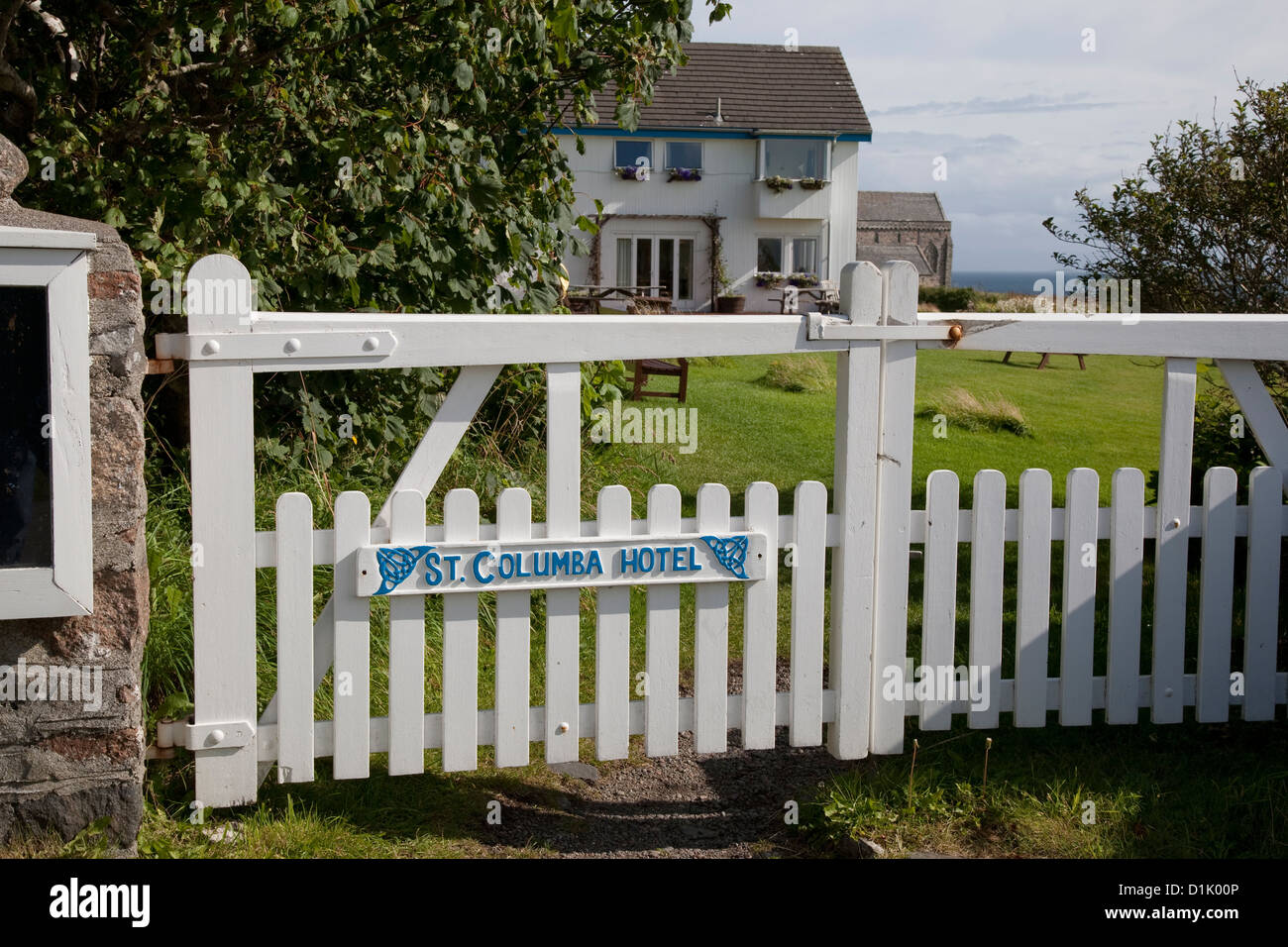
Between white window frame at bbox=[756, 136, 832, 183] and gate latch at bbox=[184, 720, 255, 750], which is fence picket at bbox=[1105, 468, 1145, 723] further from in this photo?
white window frame at bbox=[756, 136, 832, 183]

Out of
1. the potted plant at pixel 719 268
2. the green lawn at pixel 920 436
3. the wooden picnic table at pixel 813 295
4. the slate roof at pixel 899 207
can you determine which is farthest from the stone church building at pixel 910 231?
the green lawn at pixel 920 436

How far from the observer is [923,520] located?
427cm

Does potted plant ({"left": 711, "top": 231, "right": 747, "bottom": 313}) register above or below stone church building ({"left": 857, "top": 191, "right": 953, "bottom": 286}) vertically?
below

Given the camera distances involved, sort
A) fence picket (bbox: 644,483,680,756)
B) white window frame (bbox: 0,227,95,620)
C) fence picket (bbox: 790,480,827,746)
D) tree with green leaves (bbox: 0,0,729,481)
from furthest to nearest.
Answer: tree with green leaves (bbox: 0,0,729,481), fence picket (bbox: 790,480,827,746), fence picket (bbox: 644,483,680,756), white window frame (bbox: 0,227,95,620)

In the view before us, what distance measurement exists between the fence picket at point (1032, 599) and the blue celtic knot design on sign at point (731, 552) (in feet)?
3.25

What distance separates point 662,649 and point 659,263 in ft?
101

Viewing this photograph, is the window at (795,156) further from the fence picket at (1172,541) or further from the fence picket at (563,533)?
the fence picket at (563,533)

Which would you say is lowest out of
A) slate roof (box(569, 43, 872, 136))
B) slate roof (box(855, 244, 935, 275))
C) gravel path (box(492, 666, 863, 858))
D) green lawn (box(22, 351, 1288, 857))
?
gravel path (box(492, 666, 863, 858))

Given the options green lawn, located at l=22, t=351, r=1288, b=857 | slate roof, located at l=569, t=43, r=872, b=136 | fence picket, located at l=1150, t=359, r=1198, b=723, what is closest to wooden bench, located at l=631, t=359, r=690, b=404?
green lawn, located at l=22, t=351, r=1288, b=857

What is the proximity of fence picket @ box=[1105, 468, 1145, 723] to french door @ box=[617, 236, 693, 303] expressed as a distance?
2986cm

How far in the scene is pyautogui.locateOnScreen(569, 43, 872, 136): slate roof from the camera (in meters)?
33.7

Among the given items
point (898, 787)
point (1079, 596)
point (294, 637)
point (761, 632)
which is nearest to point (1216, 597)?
point (1079, 596)

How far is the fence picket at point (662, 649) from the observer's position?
156 inches

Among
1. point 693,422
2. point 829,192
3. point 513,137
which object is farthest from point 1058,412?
point 829,192
